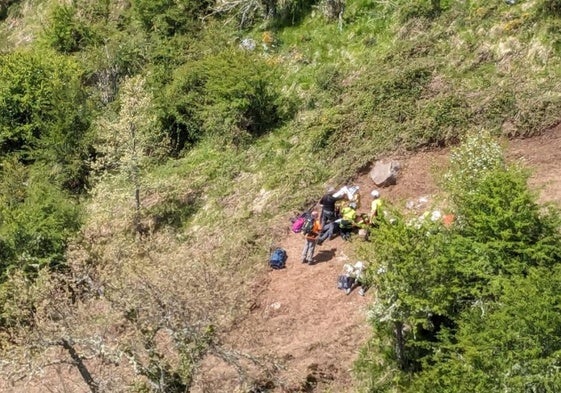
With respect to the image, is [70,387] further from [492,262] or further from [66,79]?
[66,79]

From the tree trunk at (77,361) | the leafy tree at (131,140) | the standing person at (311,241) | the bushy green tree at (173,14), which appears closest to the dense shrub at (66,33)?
the bushy green tree at (173,14)

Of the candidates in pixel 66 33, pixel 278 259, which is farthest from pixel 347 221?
pixel 66 33

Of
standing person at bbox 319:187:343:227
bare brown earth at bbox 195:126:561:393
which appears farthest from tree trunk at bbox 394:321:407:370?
standing person at bbox 319:187:343:227

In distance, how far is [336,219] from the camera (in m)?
20.2

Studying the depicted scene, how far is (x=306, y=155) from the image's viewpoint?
24000 millimetres

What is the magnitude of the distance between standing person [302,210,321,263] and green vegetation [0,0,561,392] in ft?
5.51

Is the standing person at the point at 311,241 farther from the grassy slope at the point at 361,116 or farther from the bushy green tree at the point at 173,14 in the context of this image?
the bushy green tree at the point at 173,14

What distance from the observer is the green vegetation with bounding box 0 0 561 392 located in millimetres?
14047

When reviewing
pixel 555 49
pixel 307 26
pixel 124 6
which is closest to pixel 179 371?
pixel 555 49

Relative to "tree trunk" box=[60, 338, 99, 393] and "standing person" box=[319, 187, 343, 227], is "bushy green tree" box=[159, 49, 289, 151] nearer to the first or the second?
"standing person" box=[319, 187, 343, 227]

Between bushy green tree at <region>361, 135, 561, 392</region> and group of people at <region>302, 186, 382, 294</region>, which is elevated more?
bushy green tree at <region>361, 135, 561, 392</region>

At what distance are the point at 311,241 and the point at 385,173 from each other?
3.86 metres

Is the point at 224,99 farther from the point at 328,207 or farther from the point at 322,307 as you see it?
the point at 322,307

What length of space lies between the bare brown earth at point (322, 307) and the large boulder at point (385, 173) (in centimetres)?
19
